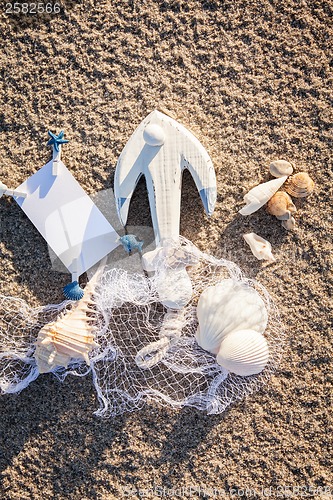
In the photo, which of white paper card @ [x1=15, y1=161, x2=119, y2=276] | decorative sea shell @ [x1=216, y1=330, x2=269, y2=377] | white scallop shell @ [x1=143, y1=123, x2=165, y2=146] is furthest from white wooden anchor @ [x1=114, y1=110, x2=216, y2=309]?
decorative sea shell @ [x1=216, y1=330, x2=269, y2=377]

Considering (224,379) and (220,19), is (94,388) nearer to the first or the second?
(224,379)

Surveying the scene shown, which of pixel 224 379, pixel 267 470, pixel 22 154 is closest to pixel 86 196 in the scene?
pixel 22 154

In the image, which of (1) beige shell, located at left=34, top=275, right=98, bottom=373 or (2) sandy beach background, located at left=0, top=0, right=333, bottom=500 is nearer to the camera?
(1) beige shell, located at left=34, top=275, right=98, bottom=373

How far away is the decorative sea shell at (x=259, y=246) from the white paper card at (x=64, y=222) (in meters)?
0.61

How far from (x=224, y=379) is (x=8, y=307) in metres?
1.07

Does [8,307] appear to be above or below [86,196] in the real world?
below

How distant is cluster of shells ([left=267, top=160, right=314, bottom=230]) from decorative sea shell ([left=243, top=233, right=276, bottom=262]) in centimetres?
13

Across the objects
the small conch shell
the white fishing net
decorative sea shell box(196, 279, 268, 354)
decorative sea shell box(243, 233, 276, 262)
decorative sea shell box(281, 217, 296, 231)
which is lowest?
the white fishing net

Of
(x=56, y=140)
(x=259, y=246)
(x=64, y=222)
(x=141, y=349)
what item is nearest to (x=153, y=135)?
(x=56, y=140)

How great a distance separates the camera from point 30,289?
7.68ft

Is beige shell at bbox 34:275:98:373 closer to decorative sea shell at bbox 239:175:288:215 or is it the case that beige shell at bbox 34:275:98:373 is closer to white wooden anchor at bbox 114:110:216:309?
white wooden anchor at bbox 114:110:216:309

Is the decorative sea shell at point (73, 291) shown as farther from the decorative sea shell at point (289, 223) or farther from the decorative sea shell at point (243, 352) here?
the decorative sea shell at point (289, 223)

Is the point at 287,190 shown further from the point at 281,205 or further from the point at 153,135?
the point at 153,135

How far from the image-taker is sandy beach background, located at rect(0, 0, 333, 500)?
2.29 meters
